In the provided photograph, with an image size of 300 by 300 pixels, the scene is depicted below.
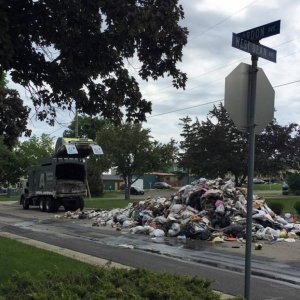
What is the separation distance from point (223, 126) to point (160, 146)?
1223cm

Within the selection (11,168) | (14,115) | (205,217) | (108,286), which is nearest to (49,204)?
(14,115)

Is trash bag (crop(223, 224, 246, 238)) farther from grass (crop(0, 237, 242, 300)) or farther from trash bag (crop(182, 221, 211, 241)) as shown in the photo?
grass (crop(0, 237, 242, 300))

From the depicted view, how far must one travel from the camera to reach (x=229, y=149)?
42594mm

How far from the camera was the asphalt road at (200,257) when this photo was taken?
31.6 feet

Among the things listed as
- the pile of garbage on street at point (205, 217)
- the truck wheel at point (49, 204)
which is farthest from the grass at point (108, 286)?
the truck wheel at point (49, 204)

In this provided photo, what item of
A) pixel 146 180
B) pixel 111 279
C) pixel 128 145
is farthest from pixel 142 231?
pixel 146 180

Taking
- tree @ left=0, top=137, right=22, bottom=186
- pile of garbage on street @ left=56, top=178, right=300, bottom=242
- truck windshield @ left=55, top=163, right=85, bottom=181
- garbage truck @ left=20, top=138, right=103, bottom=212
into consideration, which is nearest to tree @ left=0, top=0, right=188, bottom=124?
pile of garbage on street @ left=56, top=178, right=300, bottom=242

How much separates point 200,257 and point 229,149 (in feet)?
97.0

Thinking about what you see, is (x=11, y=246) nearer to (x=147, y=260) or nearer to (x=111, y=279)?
(x=147, y=260)

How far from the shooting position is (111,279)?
5059mm

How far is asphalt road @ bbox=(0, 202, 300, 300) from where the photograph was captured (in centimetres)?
962

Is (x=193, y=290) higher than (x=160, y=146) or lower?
lower

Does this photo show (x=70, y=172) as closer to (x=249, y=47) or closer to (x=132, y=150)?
(x=132, y=150)

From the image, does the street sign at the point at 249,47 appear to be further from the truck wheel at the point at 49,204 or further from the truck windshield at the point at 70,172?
the truck wheel at the point at 49,204
